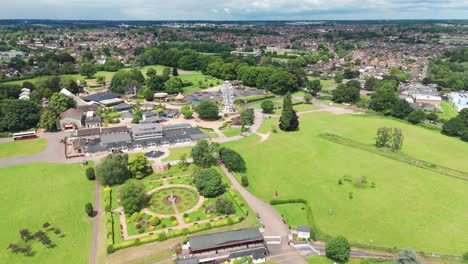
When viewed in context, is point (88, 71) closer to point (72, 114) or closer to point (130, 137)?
point (72, 114)

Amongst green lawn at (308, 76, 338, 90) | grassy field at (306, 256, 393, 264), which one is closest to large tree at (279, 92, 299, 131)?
grassy field at (306, 256, 393, 264)

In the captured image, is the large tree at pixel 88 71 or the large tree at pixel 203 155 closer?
the large tree at pixel 203 155

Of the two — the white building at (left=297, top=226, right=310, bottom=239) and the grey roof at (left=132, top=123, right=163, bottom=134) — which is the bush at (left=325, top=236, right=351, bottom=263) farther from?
the grey roof at (left=132, top=123, right=163, bottom=134)

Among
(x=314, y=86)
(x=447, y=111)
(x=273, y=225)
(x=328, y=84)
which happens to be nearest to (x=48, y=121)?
(x=273, y=225)

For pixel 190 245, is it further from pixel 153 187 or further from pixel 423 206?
pixel 423 206

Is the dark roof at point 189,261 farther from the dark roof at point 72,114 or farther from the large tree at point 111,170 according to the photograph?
the dark roof at point 72,114

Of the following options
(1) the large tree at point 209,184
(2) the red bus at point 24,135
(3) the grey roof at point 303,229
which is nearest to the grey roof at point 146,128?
(2) the red bus at point 24,135
